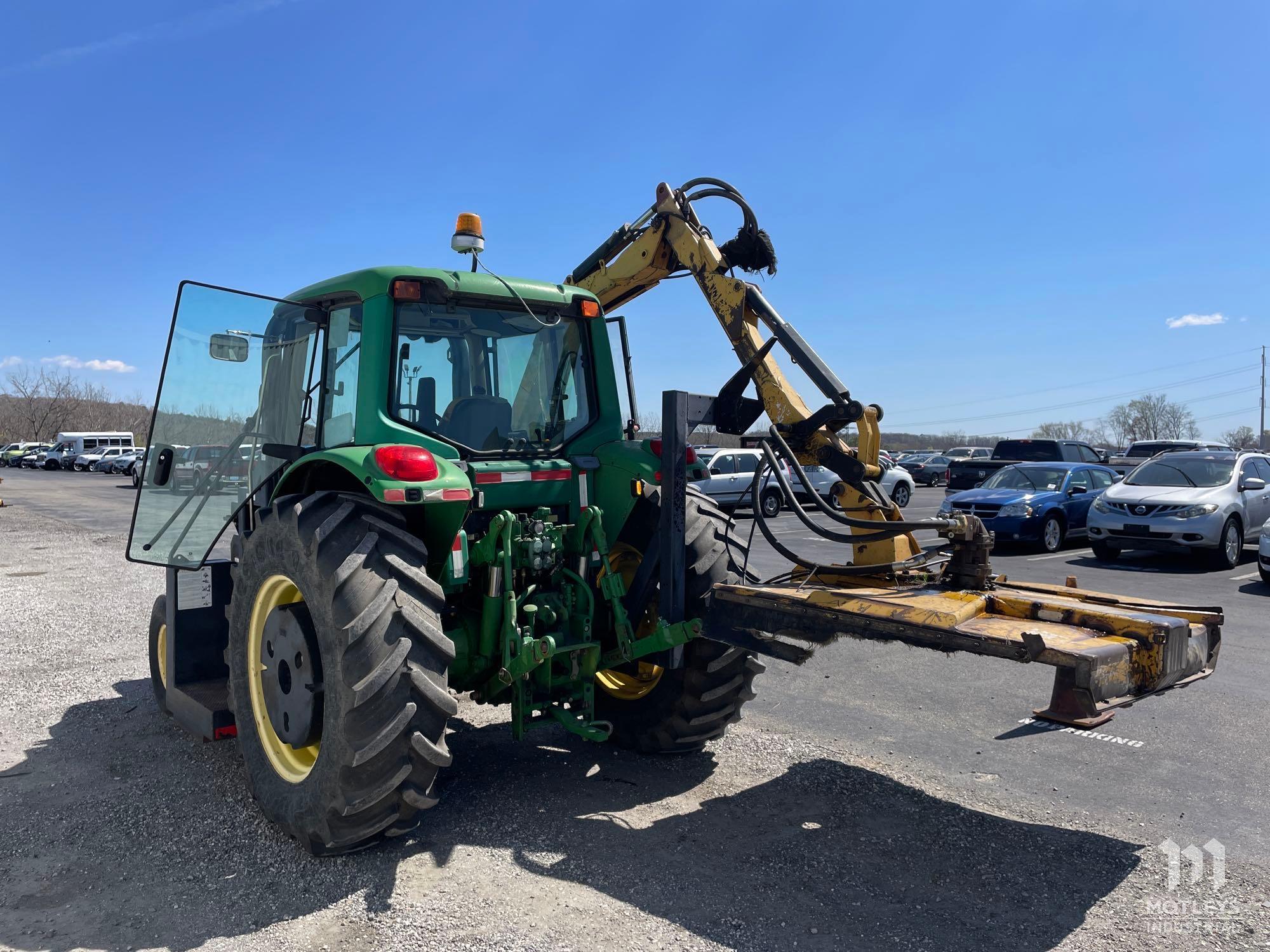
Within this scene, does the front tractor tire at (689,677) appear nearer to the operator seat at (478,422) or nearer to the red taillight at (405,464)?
the operator seat at (478,422)

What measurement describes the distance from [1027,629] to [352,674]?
8.61ft

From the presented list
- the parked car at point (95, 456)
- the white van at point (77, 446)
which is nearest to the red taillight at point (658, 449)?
the parked car at point (95, 456)

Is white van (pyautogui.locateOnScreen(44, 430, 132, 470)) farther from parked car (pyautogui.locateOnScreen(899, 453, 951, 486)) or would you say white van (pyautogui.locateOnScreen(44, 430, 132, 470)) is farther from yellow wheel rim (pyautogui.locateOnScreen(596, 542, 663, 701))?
yellow wheel rim (pyautogui.locateOnScreen(596, 542, 663, 701))

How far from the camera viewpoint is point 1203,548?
1267 centimetres

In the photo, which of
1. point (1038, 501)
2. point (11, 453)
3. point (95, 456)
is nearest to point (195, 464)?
point (1038, 501)

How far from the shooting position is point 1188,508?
1258 cm

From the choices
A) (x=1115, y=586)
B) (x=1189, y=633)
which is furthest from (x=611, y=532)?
(x=1115, y=586)

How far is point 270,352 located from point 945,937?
4.29 meters

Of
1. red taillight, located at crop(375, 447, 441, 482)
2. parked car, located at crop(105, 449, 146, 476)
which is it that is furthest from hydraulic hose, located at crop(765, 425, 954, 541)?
parked car, located at crop(105, 449, 146, 476)

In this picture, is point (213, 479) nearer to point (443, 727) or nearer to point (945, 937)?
point (443, 727)

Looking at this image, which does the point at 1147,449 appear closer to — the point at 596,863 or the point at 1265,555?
the point at 1265,555

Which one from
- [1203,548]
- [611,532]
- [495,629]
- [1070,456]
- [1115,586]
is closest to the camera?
[495,629]

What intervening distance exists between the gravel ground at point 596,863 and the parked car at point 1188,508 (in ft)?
31.3

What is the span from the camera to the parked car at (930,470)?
39.3 meters
